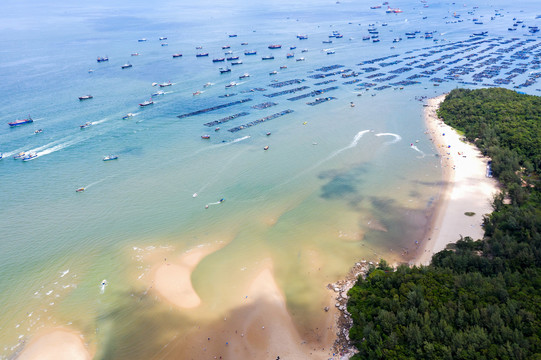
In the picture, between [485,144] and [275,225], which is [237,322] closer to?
[275,225]

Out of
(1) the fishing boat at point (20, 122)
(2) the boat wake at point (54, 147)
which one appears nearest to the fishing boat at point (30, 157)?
(2) the boat wake at point (54, 147)

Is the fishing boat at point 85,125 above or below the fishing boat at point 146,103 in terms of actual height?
below

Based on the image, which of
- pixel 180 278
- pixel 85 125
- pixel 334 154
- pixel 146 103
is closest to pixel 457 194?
pixel 334 154

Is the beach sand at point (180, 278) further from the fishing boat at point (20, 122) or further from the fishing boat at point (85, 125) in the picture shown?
the fishing boat at point (20, 122)

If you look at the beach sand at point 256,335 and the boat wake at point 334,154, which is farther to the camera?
the boat wake at point 334,154

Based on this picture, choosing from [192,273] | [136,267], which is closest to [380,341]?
[192,273]

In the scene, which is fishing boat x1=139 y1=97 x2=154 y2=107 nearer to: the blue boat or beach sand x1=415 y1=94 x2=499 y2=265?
the blue boat

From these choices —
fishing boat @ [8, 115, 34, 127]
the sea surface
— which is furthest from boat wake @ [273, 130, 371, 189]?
fishing boat @ [8, 115, 34, 127]
